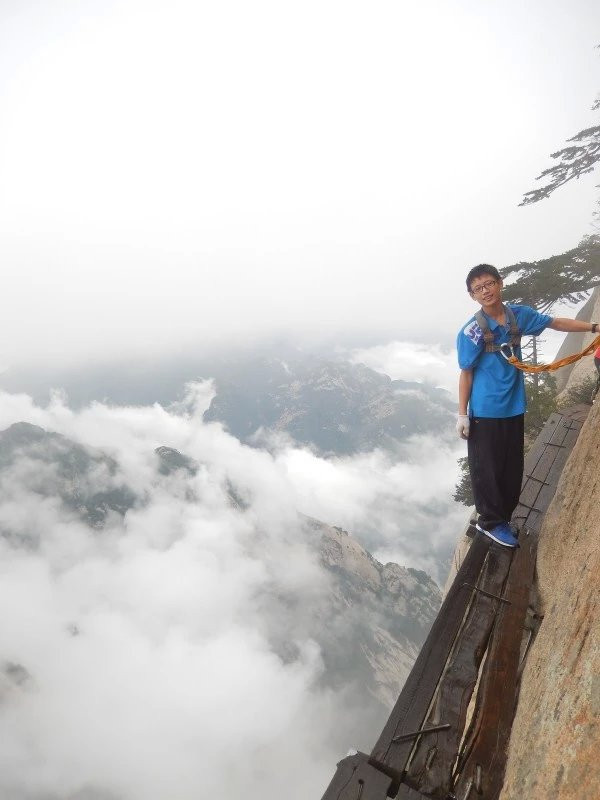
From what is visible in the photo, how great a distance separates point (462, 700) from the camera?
131 inches

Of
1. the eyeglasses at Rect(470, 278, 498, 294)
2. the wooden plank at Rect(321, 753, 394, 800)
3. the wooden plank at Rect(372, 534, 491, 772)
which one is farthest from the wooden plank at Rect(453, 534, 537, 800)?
the eyeglasses at Rect(470, 278, 498, 294)

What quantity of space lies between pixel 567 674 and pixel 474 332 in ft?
11.7

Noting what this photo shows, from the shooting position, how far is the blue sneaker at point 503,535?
190 inches

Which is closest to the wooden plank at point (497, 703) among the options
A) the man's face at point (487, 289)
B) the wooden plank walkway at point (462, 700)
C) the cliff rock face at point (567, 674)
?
the wooden plank walkway at point (462, 700)

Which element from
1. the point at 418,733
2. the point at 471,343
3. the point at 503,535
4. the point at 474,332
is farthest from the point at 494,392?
the point at 418,733

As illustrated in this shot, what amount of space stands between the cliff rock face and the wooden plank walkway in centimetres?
17

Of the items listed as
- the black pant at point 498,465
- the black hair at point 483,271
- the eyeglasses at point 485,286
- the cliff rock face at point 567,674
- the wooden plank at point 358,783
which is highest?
the black hair at point 483,271

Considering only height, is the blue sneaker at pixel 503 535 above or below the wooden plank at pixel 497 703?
above

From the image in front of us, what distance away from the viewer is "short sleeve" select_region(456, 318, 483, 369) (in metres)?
4.88

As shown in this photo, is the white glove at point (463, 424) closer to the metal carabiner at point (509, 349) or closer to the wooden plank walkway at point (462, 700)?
the metal carabiner at point (509, 349)

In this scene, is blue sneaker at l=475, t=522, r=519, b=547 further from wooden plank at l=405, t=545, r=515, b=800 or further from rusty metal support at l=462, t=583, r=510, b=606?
rusty metal support at l=462, t=583, r=510, b=606

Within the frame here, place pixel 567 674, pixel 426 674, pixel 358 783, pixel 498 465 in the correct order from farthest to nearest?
pixel 498 465 → pixel 426 674 → pixel 358 783 → pixel 567 674

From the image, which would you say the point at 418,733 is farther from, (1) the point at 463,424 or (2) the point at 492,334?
(2) the point at 492,334

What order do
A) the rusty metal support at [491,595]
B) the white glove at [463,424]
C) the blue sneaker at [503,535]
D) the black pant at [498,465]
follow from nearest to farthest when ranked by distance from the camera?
1. the rusty metal support at [491,595]
2. the blue sneaker at [503,535]
3. the black pant at [498,465]
4. the white glove at [463,424]
